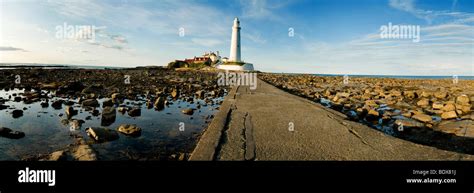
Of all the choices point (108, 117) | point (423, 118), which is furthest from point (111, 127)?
point (423, 118)

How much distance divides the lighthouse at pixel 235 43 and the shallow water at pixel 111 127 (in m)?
49.0

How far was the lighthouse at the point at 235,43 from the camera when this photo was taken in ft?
182

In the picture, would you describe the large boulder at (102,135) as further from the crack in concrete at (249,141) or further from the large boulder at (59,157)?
the crack in concrete at (249,141)

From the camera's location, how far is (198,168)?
127 inches

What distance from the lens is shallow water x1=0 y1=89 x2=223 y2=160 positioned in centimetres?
431

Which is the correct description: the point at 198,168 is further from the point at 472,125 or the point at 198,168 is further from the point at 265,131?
the point at 472,125

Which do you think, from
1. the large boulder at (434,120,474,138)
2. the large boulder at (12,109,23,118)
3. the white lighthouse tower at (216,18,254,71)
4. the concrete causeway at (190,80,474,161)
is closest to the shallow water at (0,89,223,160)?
the large boulder at (12,109,23,118)

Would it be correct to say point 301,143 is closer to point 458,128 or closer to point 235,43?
point 458,128

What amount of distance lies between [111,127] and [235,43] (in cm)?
5123

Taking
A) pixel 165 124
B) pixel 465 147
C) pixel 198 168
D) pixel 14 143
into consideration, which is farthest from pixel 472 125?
pixel 14 143

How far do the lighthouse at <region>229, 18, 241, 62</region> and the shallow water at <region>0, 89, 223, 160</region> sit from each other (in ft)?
161

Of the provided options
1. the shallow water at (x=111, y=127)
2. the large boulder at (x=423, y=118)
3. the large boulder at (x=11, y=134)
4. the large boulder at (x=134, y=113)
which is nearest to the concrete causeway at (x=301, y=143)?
A: the shallow water at (x=111, y=127)

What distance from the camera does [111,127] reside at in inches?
235

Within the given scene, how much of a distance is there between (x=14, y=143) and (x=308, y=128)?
6103mm
